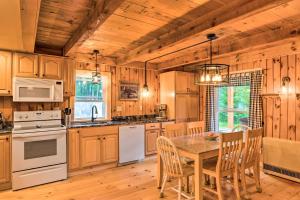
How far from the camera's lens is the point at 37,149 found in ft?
10.4

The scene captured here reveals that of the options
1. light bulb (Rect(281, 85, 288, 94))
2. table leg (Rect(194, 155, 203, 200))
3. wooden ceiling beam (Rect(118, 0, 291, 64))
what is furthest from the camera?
light bulb (Rect(281, 85, 288, 94))

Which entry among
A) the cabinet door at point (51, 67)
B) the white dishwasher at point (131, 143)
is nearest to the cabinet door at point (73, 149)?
the white dishwasher at point (131, 143)

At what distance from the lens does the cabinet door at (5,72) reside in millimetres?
3191

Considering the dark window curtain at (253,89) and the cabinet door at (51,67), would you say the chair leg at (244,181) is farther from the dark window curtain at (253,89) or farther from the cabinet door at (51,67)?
the cabinet door at (51,67)

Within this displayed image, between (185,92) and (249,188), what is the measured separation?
2.71 m

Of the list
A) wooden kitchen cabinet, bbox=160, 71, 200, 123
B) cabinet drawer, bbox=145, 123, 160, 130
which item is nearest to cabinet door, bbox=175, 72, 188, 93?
wooden kitchen cabinet, bbox=160, 71, 200, 123

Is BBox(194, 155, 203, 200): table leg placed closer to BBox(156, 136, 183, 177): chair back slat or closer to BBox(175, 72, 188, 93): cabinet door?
BBox(156, 136, 183, 177): chair back slat

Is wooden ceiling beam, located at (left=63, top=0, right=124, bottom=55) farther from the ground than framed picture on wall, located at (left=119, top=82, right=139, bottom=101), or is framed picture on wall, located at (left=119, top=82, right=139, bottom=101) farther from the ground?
wooden ceiling beam, located at (left=63, top=0, right=124, bottom=55)

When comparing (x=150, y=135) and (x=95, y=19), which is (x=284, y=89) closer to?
(x=150, y=135)

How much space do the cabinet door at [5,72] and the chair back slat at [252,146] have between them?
3756 millimetres

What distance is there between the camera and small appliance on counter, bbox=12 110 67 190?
3008 millimetres

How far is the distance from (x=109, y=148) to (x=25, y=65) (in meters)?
2.12

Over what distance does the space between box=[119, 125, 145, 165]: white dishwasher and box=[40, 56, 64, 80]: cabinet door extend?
5.26 ft

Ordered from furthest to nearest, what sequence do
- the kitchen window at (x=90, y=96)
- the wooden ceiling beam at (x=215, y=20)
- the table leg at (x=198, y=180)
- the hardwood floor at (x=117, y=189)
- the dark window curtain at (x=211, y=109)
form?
the dark window curtain at (x=211, y=109) < the kitchen window at (x=90, y=96) < the hardwood floor at (x=117, y=189) < the table leg at (x=198, y=180) < the wooden ceiling beam at (x=215, y=20)
